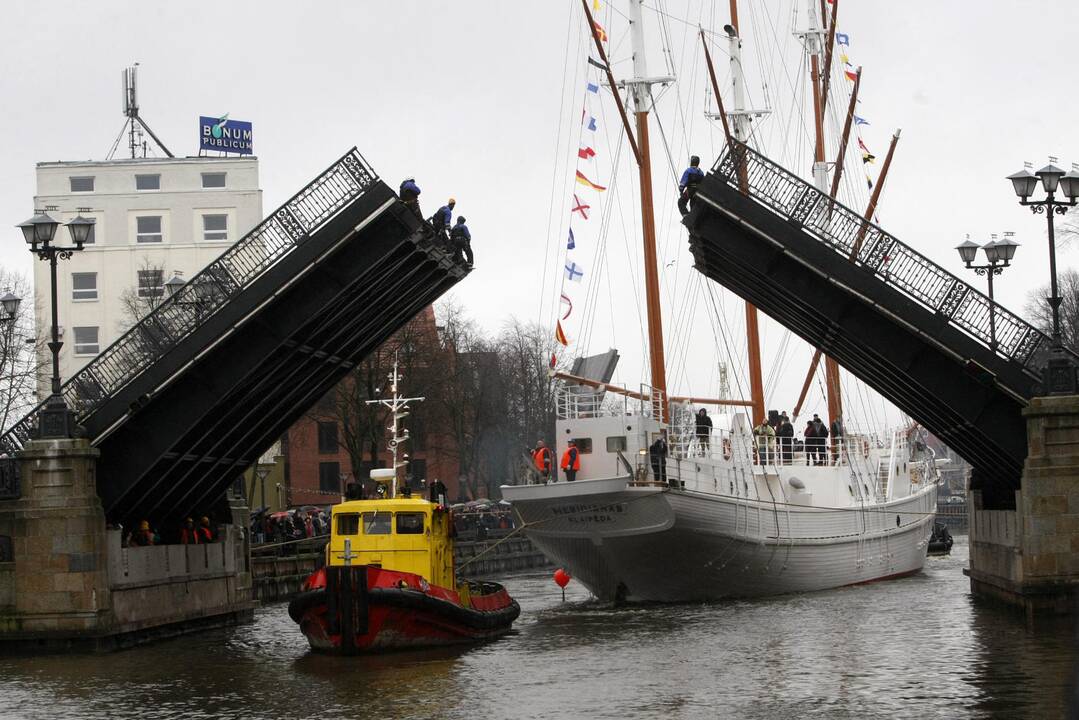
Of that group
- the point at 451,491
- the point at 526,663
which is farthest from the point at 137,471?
the point at 451,491

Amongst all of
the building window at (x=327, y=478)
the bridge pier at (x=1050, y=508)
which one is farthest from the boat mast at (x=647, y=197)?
the building window at (x=327, y=478)

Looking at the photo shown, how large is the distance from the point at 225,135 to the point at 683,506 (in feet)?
129

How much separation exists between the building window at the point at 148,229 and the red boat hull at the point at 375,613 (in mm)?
44493

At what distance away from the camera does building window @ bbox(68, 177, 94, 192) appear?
6969 cm

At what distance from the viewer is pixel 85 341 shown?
69188mm

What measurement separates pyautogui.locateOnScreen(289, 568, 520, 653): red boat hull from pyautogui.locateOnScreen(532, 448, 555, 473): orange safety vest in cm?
1097

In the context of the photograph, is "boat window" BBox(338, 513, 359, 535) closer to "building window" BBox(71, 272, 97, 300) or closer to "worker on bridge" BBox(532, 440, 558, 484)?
"worker on bridge" BBox(532, 440, 558, 484)

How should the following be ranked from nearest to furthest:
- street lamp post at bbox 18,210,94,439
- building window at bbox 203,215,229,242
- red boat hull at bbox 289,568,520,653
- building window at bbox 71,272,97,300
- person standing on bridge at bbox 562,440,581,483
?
red boat hull at bbox 289,568,520,653, street lamp post at bbox 18,210,94,439, person standing on bridge at bbox 562,440,581,483, building window at bbox 71,272,97,300, building window at bbox 203,215,229,242

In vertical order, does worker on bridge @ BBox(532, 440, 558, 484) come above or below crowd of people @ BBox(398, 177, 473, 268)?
below

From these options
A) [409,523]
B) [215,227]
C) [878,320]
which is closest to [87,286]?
[215,227]

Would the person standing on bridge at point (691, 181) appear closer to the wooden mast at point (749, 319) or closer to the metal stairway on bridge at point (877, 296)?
the metal stairway on bridge at point (877, 296)

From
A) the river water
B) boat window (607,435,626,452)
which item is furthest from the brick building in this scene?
the river water

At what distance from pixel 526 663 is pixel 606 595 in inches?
551

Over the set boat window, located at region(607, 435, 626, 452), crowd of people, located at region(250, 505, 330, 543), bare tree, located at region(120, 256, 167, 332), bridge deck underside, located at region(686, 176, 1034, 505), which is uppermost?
bare tree, located at region(120, 256, 167, 332)
